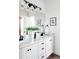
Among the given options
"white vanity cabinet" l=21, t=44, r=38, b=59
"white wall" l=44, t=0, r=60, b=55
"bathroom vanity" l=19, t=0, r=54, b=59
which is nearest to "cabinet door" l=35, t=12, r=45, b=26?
"bathroom vanity" l=19, t=0, r=54, b=59

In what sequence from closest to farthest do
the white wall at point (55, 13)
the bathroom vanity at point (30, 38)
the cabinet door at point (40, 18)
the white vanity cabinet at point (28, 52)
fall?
1. the white vanity cabinet at point (28, 52)
2. the bathroom vanity at point (30, 38)
3. the cabinet door at point (40, 18)
4. the white wall at point (55, 13)

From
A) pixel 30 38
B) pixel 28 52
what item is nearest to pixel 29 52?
pixel 28 52

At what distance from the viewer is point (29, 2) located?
9.18ft

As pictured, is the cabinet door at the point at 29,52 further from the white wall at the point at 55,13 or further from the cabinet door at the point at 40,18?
the white wall at the point at 55,13

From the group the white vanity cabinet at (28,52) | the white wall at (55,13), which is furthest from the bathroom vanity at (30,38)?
the white wall at (55,13)

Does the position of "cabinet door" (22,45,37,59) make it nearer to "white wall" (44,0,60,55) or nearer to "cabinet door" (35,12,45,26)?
"cabinet door" (35,12,45,26)

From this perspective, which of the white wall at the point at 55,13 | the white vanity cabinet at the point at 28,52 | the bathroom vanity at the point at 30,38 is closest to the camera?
the white vanity cabinet at the point at 28,52

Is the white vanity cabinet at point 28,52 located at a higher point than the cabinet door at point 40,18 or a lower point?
lower
